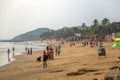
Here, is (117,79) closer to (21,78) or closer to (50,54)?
(21,78)

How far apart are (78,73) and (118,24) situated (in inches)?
4190

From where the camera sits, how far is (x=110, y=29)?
111938 millimetres

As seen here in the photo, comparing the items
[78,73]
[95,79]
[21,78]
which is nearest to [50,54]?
[21,78]

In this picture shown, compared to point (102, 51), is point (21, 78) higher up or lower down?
lower down

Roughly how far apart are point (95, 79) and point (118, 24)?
10931 centimetres

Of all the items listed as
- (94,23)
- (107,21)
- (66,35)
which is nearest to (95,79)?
(107,21)

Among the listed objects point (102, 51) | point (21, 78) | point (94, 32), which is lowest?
point (21, 78)

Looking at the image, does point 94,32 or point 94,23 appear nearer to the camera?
point 94,32

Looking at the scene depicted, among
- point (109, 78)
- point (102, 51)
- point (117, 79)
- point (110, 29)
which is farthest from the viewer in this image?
point (110, 29)

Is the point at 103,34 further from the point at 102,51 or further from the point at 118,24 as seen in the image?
the point at 102,51

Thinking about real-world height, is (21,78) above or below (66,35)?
below

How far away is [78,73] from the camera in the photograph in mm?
15047

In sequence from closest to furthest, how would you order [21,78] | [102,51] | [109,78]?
[109,78]
[21,78]
[102,51]

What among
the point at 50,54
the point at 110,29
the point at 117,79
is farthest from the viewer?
the point at 110,29
